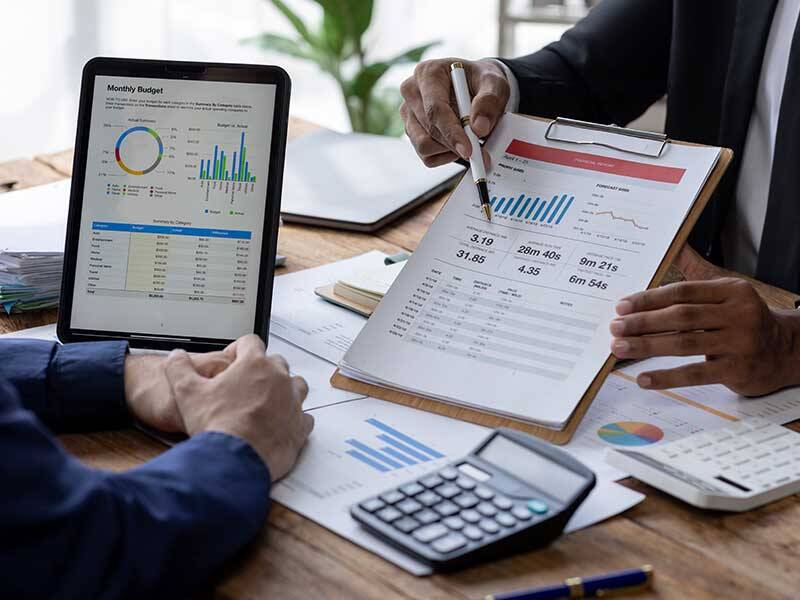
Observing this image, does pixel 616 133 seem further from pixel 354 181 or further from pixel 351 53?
pixel 351 53

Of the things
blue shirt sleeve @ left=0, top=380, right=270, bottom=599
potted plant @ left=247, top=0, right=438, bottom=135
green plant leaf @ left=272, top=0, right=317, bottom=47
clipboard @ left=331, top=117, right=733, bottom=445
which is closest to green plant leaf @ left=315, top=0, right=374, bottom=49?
potted plant @ left=247, top=0, right=438, bottom=135

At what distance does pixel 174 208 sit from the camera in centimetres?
121

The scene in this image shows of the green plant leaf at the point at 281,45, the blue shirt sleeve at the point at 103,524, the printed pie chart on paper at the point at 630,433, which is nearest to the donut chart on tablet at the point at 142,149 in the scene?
the blue shirt sleeve at the point at 103,524

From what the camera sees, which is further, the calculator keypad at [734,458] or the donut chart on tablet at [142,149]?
the donut chart on tablet at [142,149]

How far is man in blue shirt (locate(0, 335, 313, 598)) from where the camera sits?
28.2 inches

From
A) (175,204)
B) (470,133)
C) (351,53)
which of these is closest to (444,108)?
(470,133)

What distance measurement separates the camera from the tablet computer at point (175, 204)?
1.19 meters

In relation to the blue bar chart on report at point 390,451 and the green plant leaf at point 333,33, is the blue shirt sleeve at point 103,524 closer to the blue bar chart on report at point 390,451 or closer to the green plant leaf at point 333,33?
the blue bar chart on report at point 390,451

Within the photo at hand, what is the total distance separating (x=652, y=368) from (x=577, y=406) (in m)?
0.19

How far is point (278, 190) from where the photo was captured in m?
1.20

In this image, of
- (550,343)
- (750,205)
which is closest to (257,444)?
(550,343)

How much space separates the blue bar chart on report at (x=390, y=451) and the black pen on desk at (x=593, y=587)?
0.22m

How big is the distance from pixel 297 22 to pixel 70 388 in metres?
2.86

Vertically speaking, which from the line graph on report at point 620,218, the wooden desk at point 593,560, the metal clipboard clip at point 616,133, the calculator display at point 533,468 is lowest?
the wooden desk at point 593,560
